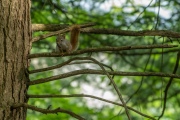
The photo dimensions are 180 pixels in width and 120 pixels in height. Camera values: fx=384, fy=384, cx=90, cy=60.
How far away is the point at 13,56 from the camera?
2051mm

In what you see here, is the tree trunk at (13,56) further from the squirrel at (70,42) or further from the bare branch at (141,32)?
the bare branch at (141,32)

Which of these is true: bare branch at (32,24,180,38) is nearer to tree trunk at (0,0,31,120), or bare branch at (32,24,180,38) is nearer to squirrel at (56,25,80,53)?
squirrel at (56,25,80,53)

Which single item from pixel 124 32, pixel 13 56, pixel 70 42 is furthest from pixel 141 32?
pixel 13 56

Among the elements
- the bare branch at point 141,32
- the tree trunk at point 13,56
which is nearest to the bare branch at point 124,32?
the bare branch at point 141,32

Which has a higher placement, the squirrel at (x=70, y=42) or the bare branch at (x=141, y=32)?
the bare branch at (x=141, y=32)

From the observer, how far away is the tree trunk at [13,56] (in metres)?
2.00

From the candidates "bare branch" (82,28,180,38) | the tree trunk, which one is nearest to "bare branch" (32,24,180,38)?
"bare branch" (82,28,180,38)

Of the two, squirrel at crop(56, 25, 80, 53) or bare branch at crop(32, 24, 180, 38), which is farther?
squirrel at crop(56, 25, 80, 53)

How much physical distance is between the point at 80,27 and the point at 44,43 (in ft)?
7.43

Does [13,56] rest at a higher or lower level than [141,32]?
lower

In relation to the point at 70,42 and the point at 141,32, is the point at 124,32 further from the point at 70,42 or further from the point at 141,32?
the point at 70,42

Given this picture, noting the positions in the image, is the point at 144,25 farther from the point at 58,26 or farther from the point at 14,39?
the point at 14,39

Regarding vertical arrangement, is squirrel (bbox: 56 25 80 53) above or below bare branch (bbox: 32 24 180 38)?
below

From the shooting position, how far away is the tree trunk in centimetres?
200
